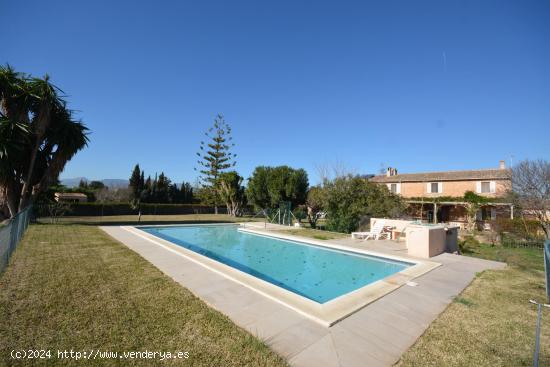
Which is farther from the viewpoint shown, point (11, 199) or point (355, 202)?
point (355, 202)

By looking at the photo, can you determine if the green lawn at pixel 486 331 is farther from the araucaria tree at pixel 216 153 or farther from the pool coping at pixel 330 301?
the araucaria tree at pixel 216 153

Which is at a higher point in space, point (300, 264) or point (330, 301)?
point (330, 301)

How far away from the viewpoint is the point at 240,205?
31.1 meters

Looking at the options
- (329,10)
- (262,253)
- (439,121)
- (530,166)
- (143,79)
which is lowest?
(262,253)

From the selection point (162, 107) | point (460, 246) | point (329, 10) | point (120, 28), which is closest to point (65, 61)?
point (120, 28)

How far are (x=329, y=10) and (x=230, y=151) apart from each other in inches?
1000

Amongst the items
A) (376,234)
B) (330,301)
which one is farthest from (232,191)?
(330,301)

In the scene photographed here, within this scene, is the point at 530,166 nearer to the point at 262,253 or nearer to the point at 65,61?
the point at 262,253

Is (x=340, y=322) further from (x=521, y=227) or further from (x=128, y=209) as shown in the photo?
(x=128, y=209)

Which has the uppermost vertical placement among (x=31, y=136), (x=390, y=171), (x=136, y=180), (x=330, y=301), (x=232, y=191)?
(x=390, y=171)

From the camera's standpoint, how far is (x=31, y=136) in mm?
13109

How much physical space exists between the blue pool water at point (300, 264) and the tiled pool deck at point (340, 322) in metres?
1.73

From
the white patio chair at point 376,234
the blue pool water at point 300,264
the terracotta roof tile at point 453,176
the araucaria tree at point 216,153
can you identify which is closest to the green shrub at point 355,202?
the white patio chair at point 376,234

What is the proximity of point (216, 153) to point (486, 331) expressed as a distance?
111 ft
